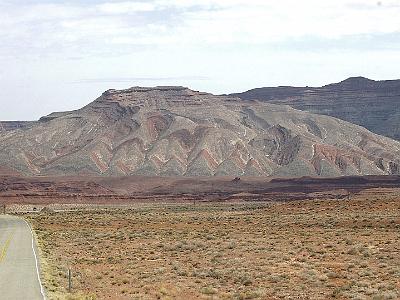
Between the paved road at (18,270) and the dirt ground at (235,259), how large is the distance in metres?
0.67

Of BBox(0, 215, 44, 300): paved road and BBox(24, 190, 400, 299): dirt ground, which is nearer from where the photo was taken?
BBox(0, 215, 44, 300): paved road

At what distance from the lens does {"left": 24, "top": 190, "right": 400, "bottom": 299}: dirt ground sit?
25.3 m

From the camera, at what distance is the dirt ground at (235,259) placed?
25.3 metres

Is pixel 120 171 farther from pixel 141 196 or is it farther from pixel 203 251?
pixel 203 251

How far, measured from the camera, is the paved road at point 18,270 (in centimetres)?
2312

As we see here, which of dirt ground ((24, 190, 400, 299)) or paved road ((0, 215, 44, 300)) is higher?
paved road ((0, 215, 44, 300))

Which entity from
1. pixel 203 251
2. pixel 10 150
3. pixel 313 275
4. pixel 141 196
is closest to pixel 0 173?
pixel 10 150

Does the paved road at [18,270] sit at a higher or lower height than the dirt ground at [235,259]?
higher

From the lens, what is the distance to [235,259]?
34125 mm

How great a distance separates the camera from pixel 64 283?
26.4 meters

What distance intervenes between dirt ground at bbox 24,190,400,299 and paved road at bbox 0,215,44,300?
67 centimetres

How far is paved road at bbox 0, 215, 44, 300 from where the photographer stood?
23.1 m

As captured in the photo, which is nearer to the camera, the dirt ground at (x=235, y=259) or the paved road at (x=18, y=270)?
the paved road at (x=18, y=270)

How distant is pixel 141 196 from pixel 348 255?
11323 centimetres
